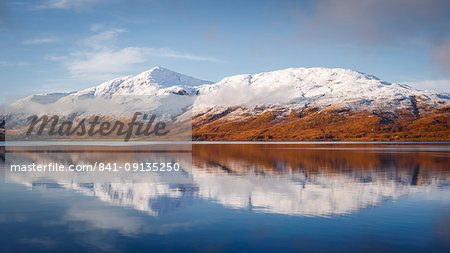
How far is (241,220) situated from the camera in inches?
780

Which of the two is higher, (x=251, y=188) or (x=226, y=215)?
(x=251, y=188)

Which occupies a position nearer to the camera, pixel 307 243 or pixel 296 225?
pixel 307 243

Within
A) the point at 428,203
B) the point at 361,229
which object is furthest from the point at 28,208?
the point at 428,203

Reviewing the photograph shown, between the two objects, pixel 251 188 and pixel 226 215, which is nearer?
pixel 226 215

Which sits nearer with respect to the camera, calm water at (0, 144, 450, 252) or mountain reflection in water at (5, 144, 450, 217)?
calm water at (0, 144, 450, 252)

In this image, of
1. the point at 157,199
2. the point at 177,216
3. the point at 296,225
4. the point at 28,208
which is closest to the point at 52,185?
the point at 28,208

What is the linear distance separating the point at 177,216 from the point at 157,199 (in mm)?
5577

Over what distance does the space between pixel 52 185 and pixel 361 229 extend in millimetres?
26455

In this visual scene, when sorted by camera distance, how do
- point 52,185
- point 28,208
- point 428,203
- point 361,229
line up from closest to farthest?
point 361,229
point 28,208
point 428,203
point 52,185

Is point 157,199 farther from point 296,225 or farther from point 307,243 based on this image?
point 307,243

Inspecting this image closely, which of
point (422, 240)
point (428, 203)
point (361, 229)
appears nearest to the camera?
point (422, 240)

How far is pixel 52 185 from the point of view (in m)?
33.0

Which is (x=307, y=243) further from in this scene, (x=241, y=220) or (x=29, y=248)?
(x=29, y=248)

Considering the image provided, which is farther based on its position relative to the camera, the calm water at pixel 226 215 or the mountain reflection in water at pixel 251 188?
the mountain reflection in water at pixel 251 188
